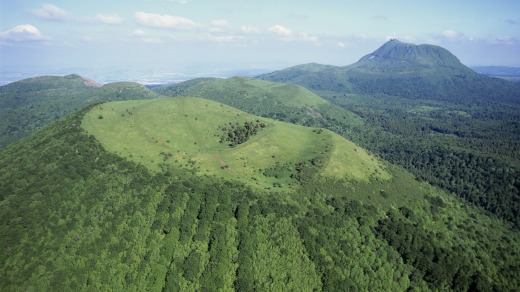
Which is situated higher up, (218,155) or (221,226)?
(218,155)

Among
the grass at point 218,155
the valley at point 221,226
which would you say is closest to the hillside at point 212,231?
the valley at point 221,226

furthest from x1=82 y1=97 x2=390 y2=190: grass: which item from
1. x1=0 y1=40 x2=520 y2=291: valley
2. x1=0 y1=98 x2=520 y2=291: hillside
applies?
x1=0 y1=98 x2=520 y2=291: hillside

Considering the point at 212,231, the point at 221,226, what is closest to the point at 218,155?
the point at 221,226

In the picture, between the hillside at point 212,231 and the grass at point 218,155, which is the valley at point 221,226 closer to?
the hillside at point 212,231

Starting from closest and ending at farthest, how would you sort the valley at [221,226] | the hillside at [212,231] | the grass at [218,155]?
the hillside at [212,231] → the valley at [221,226] → the grass at [218,155]

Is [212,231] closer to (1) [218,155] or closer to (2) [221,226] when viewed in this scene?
(2) [221,226]

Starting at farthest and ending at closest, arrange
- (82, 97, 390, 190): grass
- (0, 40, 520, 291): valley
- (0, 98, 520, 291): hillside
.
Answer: (82, 97, 390, 190): grass → (0, 40, 520, 291): valley → (0, 98, 520, 291): hillside

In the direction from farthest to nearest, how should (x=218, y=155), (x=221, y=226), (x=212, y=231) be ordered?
(x=218, y=155)
(x=221, y=226)
(x=212, y=231)

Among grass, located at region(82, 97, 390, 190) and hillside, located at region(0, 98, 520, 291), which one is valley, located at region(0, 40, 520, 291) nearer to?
hillside, located at region(0, 98, 520, 291)
